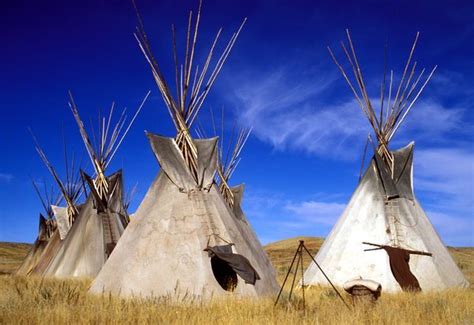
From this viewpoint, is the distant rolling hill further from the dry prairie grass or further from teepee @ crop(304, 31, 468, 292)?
the dry prairie grass

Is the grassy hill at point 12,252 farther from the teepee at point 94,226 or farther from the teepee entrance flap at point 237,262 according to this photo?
the teepee entrance flap at point 237,262

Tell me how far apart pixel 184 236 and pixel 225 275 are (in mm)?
1520

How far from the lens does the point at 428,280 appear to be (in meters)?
10.6

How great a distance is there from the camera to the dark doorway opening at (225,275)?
8270 mm

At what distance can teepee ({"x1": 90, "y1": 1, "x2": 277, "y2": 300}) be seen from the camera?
26.5 feet

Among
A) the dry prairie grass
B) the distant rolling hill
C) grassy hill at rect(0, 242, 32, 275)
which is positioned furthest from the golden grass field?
grassy hill at rect(0, 242, 32, 275)

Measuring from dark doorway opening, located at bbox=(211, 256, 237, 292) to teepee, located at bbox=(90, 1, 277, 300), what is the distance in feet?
0.06

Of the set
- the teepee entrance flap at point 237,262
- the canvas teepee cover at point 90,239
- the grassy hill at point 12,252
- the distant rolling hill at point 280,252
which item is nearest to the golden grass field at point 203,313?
the teepee entrance flap at point 237,262

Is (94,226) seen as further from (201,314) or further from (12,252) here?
(12,252)

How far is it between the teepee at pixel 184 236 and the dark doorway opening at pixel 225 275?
20 millimetres

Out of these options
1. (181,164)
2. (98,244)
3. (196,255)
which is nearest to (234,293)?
(196,255)

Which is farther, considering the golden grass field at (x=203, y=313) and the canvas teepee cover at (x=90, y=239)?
the canvas teepee cover at (x=90, y=239)

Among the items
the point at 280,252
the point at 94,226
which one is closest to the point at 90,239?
the point at 94,226

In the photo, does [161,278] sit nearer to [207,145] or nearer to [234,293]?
[234,293]
